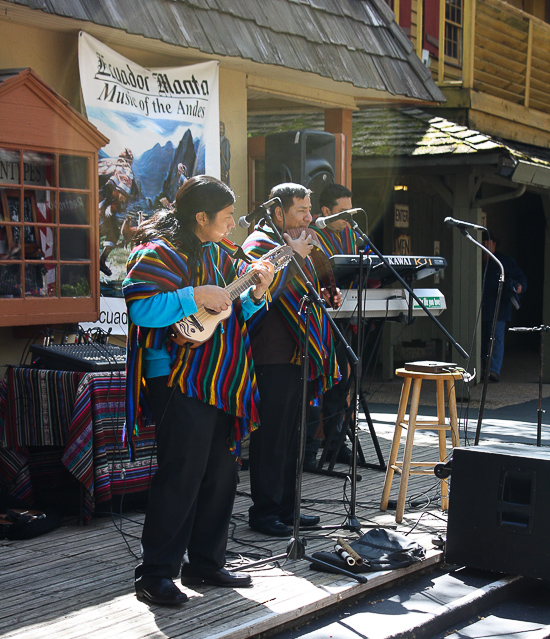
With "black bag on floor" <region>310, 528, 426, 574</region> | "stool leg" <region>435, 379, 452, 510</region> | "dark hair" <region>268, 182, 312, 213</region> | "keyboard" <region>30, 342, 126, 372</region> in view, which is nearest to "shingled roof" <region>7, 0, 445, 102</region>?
"dark hair" <region>268, 182, 312, 213</region>

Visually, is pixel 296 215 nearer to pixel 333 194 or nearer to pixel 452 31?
pixel 333 194

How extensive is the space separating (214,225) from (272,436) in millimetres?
1439

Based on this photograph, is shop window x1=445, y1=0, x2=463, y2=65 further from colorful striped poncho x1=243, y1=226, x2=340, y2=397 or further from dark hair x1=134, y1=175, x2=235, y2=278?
dark hair x1=134, y1=175, x2=235, y2=278

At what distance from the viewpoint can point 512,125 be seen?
40.0 feet

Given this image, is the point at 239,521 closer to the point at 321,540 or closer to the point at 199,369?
the point at 321,540

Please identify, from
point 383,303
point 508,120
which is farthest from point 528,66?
point 383,303

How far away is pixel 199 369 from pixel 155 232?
2.03ft

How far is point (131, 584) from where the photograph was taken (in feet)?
12.8

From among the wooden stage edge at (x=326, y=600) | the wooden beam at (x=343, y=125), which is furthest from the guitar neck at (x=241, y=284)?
the wooden beam at (x=343, y=125)

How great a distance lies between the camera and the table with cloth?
15.8ft

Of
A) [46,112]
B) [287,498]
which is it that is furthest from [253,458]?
[46,112]

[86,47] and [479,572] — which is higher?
[86,47]

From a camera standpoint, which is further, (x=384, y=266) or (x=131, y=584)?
(x=384, y=266)

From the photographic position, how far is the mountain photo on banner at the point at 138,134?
601 centimetres
